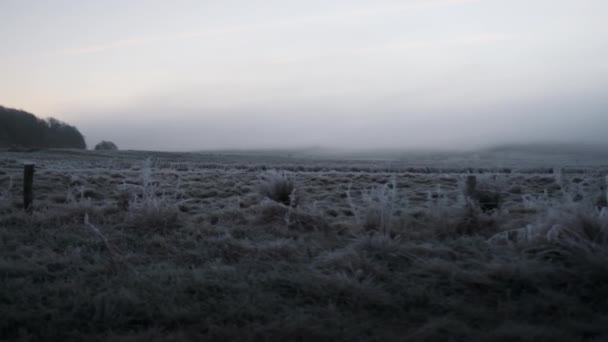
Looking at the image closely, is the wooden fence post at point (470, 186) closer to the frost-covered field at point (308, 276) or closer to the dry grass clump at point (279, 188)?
the frost-covered field at point (308, 276)

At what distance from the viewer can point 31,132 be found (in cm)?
7031

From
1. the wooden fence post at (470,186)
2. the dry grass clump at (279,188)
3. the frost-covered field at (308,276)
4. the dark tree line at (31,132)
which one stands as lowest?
the frost-covered field at (308,276)

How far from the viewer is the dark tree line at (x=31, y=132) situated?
222 feet

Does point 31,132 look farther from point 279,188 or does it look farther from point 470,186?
point 470,186

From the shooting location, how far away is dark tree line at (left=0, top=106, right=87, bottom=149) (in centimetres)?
6756

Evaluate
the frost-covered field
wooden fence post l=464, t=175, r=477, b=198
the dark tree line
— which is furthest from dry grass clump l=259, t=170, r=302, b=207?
the dark tree line

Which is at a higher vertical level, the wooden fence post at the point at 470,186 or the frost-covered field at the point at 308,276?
the wooden fence post at the point at 470,186

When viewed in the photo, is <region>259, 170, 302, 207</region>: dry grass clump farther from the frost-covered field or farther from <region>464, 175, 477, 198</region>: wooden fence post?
<region>464, 175, 477, 198</region>: wooden fence post

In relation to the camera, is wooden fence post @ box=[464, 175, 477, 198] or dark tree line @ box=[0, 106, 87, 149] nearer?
wooden fence post @ box=[464, 175, 477, 198]

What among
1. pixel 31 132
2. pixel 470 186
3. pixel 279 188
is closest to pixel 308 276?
pixel 470 186

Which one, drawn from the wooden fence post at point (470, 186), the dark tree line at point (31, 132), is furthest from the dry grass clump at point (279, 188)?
the dark tree line at point (31, 132)

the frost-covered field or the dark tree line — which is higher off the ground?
the dark tree line

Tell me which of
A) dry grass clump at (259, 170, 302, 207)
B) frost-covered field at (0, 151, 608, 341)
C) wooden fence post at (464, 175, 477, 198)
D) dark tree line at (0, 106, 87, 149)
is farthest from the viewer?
dark tree line at (0, 106, 87, 149)

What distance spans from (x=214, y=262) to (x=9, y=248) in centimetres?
332
